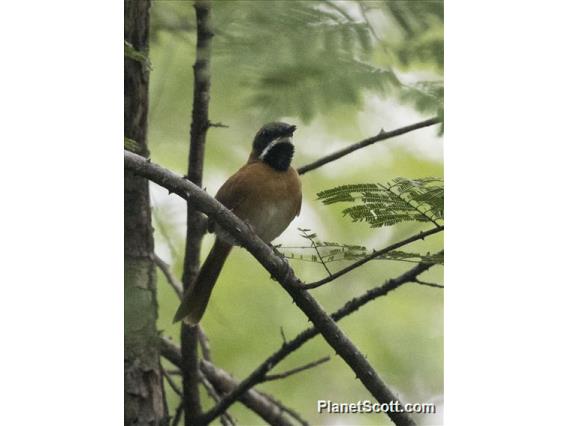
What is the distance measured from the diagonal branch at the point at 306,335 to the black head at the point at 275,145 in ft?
2.57

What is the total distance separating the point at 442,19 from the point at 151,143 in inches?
56.1

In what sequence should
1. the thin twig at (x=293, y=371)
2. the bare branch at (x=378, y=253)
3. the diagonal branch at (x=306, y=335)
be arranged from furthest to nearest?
the thin twig at (x=293, y=371) → the diagonal branch at (x=306, y=335) → the bare branch at (x=378, y=253)

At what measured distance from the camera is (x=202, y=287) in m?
4.39

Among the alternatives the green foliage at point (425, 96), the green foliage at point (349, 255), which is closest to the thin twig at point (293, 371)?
the green foliage at point (349, 255)

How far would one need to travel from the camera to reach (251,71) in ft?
14.0

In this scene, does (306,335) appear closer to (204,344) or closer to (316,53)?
(204,344)

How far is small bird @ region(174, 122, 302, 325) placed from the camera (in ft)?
14.2

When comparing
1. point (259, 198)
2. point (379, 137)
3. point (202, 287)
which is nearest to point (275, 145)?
point (259, 198)

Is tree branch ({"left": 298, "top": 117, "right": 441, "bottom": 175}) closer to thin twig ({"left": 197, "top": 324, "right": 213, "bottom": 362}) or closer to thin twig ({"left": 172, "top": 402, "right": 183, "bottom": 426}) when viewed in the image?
thin twig ({"left": 197, "top": 324, "right": 213, "bottom": 362})

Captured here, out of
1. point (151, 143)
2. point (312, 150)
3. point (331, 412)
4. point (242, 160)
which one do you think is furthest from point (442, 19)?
point (331, 412)

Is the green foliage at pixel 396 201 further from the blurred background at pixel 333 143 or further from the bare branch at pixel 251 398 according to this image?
the bare branch at pixel 251 398

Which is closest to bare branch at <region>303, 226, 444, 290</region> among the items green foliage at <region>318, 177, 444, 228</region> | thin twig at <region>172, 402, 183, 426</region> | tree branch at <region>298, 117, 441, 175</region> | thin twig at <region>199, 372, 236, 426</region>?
green foliage at <region>318, 177, 444, 228</region>

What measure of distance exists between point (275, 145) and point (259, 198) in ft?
0.82

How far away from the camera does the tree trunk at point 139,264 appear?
4.37m
